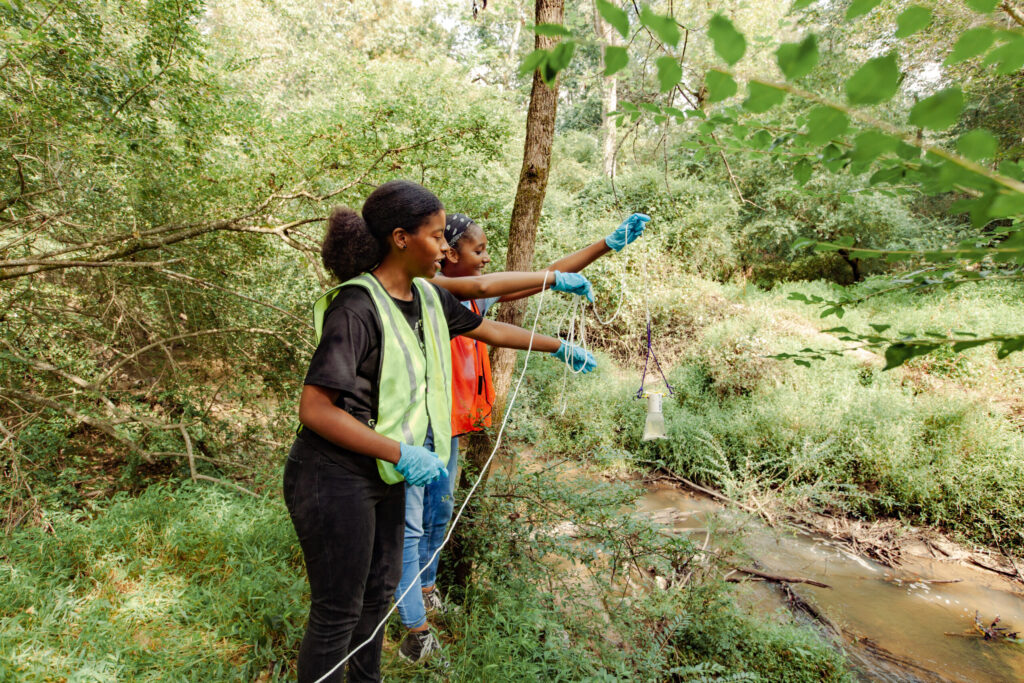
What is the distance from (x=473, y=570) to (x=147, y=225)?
3710 mm

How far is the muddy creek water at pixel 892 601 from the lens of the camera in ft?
11.7

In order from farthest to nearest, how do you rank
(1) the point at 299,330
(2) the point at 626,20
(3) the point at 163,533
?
(1) the point at 299,330
(3) the point at 163,533
(2) the point at 626,20

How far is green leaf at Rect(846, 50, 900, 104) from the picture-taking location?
69cm

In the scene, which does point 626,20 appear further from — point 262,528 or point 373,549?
point 262,528

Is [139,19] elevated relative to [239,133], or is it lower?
elevated

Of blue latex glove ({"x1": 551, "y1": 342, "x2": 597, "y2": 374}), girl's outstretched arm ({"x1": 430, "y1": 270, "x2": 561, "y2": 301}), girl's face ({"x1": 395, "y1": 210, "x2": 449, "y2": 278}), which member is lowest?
blue latex glove ({"x1": 551, "y1": 342, "x2": 597, "y2": 374})

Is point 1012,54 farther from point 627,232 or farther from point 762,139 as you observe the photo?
point 627,232

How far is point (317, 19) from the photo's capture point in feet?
72.8

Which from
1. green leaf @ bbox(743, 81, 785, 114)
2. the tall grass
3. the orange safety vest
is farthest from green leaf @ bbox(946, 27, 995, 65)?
the tall grass

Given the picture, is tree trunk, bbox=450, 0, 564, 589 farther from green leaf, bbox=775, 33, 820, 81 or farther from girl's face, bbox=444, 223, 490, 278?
green leaf, bbox=775, 33, 820, 81

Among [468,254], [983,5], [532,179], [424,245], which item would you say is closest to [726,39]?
[983,5]

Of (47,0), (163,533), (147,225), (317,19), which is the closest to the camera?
(163,533)

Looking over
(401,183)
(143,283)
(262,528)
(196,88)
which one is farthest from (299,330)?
(401,183)

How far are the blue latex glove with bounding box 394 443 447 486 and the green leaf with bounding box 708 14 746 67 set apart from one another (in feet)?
4.31
